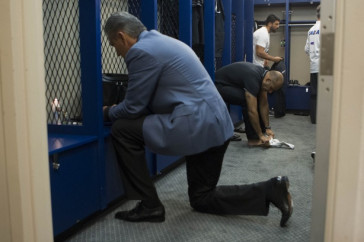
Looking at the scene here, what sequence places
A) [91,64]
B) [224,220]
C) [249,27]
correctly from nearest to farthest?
[91,64] < [224,220] < [249,27]

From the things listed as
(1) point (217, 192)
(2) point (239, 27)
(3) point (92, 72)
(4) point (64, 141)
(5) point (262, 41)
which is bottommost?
(1) point (217, 192)

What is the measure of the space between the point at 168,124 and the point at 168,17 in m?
1.69

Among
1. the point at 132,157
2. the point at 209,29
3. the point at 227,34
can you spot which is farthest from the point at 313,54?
the point at 132,157

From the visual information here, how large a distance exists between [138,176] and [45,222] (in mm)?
1161

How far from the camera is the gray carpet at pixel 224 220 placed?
84.0 inches

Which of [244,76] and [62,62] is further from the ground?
[62,62]

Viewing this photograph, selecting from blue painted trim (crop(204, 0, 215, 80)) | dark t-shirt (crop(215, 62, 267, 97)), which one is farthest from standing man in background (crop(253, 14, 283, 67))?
blue painted trim (crop(204, 0, 215, 80))

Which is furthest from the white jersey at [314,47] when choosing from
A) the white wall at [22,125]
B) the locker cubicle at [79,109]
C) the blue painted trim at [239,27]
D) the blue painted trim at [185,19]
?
the white wall at [22,125]

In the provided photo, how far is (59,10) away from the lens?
2.47 m

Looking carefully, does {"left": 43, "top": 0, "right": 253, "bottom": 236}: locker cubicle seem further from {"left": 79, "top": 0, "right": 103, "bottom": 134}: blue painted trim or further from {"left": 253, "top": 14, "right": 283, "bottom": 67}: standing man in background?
{"left": 253, "top": 14, "right": 283, "bottom": 67}: standing man in background

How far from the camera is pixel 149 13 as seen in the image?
2783 mm

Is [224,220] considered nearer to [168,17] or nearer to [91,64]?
[91,64]

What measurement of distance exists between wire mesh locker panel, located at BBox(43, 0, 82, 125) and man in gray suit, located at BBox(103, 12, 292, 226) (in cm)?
25

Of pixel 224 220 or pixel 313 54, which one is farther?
pixel 313 54
